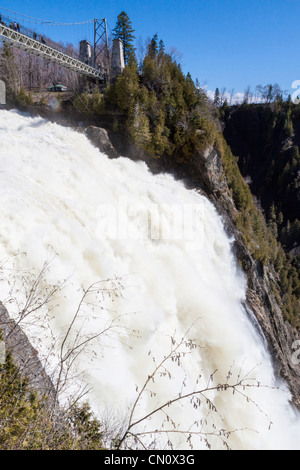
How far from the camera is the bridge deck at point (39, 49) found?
1556 cm

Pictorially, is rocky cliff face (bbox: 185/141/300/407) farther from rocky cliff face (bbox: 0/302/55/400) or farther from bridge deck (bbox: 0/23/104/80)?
rocky cliff face (bbox: 0/302/55/400)

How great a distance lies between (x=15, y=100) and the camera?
63.3 feet

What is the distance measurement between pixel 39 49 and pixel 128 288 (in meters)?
18.3

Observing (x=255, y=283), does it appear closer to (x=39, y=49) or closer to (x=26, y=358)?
(x=26, y=358)

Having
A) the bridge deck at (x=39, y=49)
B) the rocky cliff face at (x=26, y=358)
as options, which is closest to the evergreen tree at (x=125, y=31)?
the bridge deck at (x=39, y=49)

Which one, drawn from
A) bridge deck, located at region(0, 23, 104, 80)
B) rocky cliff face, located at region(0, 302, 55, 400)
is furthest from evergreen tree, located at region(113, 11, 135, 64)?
rocky cliff face, located at region(0, 302, 55, 400)

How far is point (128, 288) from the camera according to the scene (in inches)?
365

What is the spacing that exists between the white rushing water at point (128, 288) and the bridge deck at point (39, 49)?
176 inches

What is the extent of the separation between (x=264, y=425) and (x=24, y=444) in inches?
397

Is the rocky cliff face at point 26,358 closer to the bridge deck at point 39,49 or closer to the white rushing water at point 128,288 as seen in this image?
the white rushing water at point 128,288

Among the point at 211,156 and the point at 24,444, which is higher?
the point at 211,156

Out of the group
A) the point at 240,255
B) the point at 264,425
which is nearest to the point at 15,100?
the point at 240,255

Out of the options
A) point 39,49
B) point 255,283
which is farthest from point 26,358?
point 39,49

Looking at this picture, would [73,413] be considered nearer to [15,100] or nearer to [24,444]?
[24,444]
